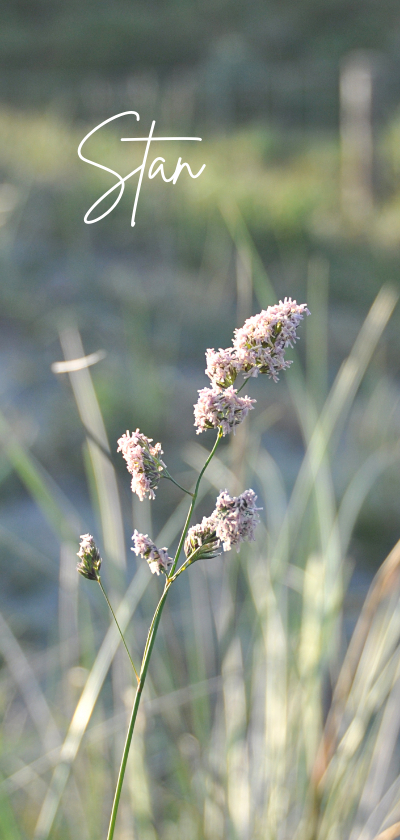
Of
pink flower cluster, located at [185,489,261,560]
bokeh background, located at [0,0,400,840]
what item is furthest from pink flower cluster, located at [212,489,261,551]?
bokeh background, located at [0,0,400,840]

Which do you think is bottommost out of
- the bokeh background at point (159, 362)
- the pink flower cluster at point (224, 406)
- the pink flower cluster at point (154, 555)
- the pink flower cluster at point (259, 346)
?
the pink flower cluster at point (154, 555)

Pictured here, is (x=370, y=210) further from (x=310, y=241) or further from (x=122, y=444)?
(x=122, y=444)

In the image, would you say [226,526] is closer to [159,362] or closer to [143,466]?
[143,466]

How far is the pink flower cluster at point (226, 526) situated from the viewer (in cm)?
21

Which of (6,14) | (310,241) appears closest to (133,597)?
(310,241)

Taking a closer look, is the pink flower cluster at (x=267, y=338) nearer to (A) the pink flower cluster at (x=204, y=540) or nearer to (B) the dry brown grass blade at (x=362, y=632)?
(A) the pink flower cluster at (x=204, y=540)

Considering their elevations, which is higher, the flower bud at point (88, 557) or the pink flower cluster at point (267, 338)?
the pink flower cluster at point (267, 338)

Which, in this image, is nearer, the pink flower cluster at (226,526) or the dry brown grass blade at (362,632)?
the pink flower cluster at (226,526)

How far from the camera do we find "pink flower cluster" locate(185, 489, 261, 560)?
21 centimetres

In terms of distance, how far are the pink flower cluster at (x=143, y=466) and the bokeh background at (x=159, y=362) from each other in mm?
128

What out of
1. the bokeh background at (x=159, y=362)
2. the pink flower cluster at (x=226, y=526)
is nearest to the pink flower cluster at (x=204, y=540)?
the pink flower cluster at (x=226, y=526)

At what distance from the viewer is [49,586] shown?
1461 millimetres

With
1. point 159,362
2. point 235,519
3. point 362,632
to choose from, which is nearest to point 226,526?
point 235,519

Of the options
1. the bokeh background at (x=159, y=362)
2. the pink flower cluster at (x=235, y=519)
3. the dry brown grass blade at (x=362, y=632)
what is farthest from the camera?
the bokeh background at (x=159, y=362)
